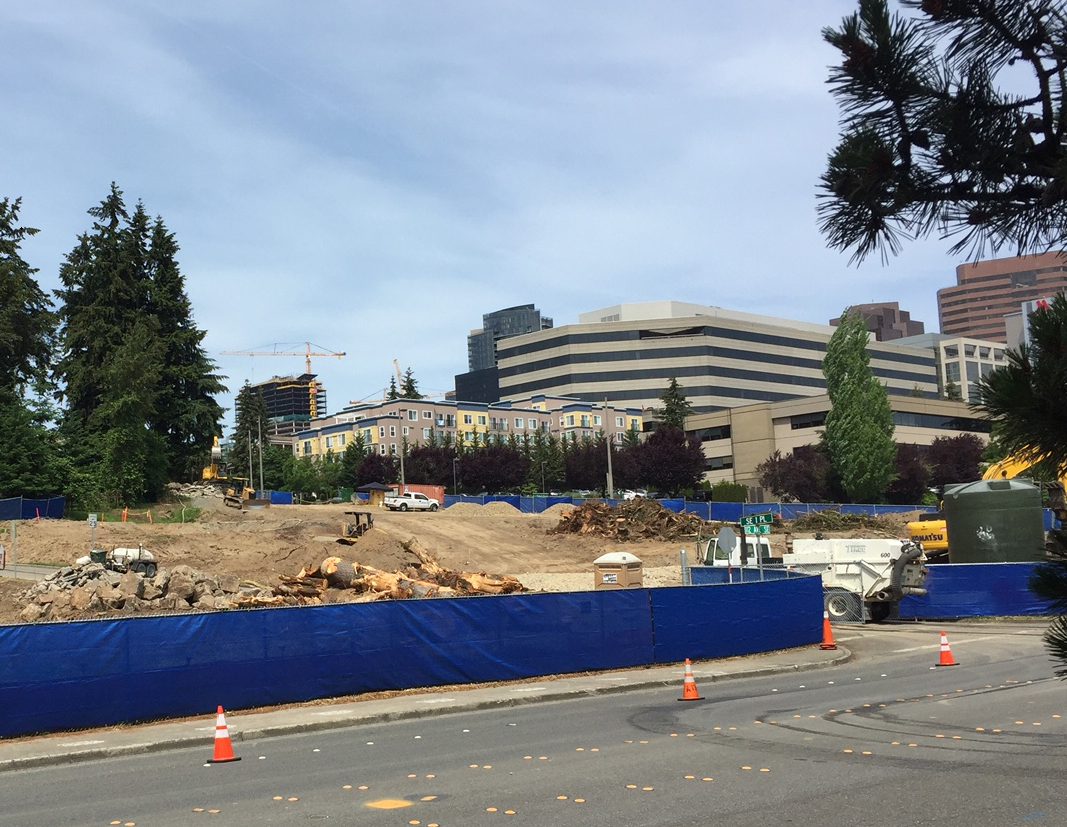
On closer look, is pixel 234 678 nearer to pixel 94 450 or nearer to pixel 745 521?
pixel 745 521

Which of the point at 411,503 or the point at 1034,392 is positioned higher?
the point at 411,503

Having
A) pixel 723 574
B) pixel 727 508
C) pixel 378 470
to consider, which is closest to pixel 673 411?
pixel 378 470

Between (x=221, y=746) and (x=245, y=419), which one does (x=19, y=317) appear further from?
(x=245, y=419)

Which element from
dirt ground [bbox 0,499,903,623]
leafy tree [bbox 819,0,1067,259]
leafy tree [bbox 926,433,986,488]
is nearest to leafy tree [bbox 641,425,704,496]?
leafy tree [bbox 926,433,986,488]

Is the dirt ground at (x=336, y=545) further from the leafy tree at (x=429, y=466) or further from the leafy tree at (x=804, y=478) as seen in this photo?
the leafy tree at (x=429, y=466)

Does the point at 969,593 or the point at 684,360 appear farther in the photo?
the point at 684,360

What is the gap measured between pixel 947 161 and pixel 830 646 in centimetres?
2306

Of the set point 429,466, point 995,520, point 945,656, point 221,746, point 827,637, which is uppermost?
point 429,466

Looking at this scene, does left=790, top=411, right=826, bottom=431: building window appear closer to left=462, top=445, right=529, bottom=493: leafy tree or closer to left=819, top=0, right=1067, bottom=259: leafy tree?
left=462, top=445, right=529, bottom=493: leafy tree

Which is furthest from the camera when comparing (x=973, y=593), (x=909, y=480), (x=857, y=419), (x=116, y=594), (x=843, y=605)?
(x=909, y=480)

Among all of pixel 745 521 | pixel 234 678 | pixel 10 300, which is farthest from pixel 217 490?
pixel 234 678

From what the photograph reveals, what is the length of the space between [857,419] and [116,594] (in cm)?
7421

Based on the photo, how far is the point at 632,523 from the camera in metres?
60.5

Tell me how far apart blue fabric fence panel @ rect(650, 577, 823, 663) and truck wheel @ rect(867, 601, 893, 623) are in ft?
18.3
